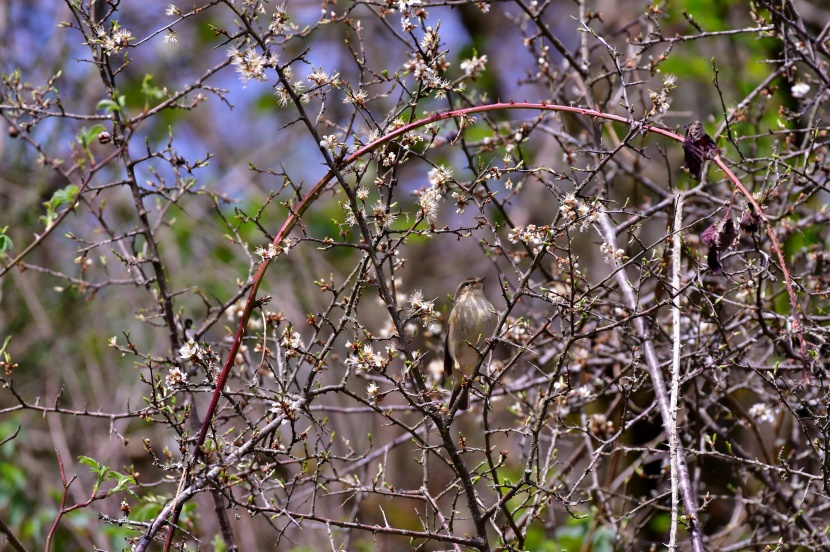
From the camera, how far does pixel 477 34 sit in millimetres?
12031

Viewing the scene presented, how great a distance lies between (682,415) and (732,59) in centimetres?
414

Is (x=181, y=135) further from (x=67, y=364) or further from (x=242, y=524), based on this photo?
(x=242, y=524)

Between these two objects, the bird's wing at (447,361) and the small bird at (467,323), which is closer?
the bird's wing at (447,361)

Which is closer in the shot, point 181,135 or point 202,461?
point 202,461

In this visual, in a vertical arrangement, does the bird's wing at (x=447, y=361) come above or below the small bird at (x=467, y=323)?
below

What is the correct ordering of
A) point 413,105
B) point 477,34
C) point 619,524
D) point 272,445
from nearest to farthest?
point 413,105
point 272,445
point 619,524
point 477,34

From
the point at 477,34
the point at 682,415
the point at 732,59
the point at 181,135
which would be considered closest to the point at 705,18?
the point at 732,59

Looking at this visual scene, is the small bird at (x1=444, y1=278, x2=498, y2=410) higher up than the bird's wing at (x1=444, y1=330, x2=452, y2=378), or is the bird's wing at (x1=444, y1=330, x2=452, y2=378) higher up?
the small bird at (x1=444, y1=278, x2=498, y2=410)

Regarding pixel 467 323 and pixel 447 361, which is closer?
pixel 447 361

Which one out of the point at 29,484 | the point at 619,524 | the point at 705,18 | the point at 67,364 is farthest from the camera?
the point at 67,364

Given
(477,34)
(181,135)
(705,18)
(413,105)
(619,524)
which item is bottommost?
(619,524)

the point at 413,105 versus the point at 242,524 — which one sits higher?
the point at 413,105

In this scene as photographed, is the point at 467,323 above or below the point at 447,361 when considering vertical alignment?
above

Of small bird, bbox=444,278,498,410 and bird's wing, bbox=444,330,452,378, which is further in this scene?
small bird, bbox=444,278,498,410
